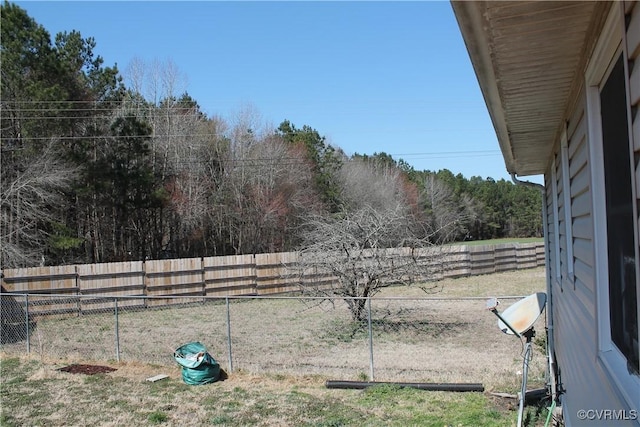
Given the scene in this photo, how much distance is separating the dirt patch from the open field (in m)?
0.19

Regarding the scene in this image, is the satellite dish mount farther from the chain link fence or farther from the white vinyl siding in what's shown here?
the chain link fence

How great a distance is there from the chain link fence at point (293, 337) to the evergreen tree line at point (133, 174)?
7.20ft

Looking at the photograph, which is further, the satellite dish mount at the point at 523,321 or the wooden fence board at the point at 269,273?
the wooden fence board at the point at 269,273

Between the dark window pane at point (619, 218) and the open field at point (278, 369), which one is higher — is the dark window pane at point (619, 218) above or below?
above

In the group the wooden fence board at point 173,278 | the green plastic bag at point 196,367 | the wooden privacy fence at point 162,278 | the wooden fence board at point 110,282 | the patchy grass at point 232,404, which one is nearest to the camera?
the patchy grass at point 232,404

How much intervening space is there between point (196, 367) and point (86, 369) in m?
2.26

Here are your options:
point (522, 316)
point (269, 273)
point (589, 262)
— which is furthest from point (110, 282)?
point (589, 262)

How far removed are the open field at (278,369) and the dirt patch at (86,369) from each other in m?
0.19

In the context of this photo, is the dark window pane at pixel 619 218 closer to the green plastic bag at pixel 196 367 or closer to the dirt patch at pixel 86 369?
the green plastic bag at pixel 196 367

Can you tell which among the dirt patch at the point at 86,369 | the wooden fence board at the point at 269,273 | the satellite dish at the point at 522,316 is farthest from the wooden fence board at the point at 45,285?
the satellite dish at the point at 522,316

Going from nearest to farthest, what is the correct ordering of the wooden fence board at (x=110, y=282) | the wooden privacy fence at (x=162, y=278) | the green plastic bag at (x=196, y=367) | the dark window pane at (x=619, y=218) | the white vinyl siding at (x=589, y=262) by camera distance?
the white vinyl siding at (x=589, y=262) < the dark window pane at (x=619, y=218) < the green plastic bag at (x=196, y=367) < the wooden privacy fence at (x=162, y=278) < the wooden fence board at (x=110, y=282)

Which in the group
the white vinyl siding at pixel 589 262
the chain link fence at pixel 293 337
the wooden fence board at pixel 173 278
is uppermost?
the white vinyl siding at pixel 589 262

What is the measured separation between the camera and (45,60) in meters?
19.7

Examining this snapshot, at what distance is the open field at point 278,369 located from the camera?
20.1 feet
